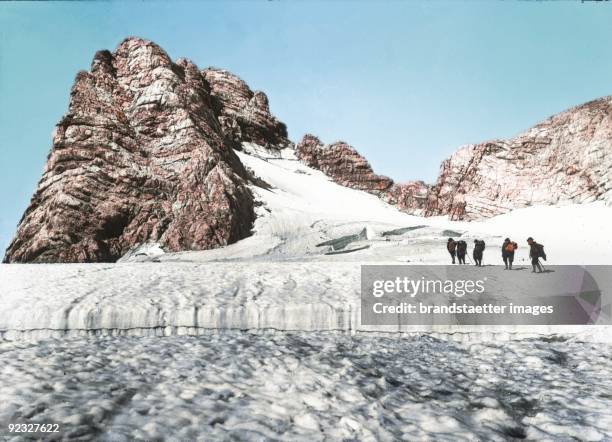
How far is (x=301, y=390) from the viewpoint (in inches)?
214

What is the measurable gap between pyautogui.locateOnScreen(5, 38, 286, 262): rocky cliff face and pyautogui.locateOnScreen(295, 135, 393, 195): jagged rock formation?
42748mm

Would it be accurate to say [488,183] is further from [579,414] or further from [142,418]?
[142,418]

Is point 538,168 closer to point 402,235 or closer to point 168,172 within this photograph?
point 402,235

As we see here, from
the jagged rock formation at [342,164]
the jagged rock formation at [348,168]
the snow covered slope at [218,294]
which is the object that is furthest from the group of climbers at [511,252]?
the jagged rock formation at [342,164]

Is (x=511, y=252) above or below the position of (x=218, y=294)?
above

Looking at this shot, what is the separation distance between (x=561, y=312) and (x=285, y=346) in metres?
8.07

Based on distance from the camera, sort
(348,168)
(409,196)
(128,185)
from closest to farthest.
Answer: (128,185), (409,196), (348,168)

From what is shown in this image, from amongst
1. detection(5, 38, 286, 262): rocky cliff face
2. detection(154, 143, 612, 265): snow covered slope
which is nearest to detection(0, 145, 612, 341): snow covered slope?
detection(154, 143, 612, 265): snow covered slope

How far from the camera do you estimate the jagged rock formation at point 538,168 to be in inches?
1633

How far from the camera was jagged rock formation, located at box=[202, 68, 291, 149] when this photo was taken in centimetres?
8319

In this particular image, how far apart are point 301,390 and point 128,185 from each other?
3309 cm

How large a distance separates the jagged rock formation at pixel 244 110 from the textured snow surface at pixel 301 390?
249ft

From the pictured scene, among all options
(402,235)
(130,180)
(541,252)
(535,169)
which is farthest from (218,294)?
(535,169)

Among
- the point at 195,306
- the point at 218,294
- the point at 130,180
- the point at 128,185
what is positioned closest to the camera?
the point at 195,306
